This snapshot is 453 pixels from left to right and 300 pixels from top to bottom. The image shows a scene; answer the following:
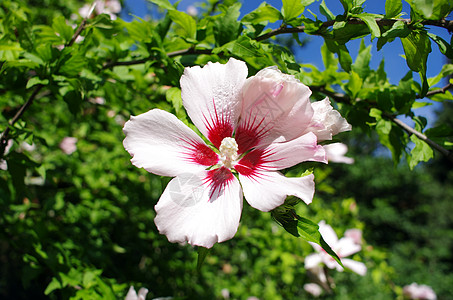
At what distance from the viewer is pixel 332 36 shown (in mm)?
854

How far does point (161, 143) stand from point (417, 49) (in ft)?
1.99

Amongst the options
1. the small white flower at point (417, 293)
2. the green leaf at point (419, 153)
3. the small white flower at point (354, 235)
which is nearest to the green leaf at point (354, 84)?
the green leaf at point (419, 153)

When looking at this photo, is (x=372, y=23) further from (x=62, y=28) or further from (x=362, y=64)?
(x=62, y=28)

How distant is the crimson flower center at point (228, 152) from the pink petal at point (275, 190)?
0.31 ft

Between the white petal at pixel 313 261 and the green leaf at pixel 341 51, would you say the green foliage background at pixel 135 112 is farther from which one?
the white petal at pixel 313 261

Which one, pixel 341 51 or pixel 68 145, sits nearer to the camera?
pixel 341 51

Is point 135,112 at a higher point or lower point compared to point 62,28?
lower

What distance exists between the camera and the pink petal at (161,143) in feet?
2.15

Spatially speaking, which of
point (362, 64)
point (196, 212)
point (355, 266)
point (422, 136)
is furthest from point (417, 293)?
point (196, 212)

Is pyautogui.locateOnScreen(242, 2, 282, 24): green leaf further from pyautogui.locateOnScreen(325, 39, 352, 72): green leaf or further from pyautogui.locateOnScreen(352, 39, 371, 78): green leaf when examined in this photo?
pyautogui.locateOnScreen(352, 39, 371, 78): green leaf

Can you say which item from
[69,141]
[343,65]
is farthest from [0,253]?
[343,65]

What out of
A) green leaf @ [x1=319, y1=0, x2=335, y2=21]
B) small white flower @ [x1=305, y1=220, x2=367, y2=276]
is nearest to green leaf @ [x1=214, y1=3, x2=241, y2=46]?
green leaf @ [x1=319, y1=0, x2=335, y2=21]

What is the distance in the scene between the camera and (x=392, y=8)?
76 cm

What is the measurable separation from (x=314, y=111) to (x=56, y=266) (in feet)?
3.83
